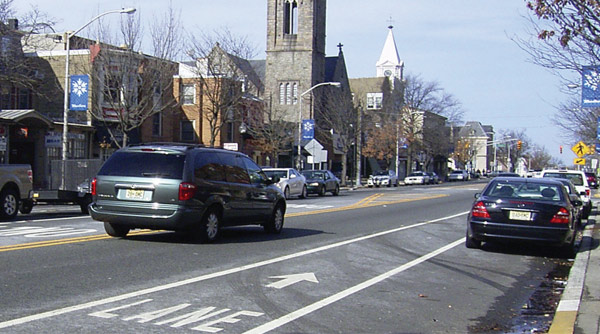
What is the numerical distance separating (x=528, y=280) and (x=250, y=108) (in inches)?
1610

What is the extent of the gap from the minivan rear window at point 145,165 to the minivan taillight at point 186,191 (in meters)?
0.18

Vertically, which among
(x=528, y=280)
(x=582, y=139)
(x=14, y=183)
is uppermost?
(x=582, y=139)

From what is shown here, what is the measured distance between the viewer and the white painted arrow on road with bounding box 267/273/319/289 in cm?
881

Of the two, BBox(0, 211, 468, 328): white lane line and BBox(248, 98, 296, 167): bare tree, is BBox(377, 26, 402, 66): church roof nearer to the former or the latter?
BBox(248, 98, 296, 167): bare tree

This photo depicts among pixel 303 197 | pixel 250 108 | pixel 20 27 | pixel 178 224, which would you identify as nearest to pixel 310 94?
pixel 250 108

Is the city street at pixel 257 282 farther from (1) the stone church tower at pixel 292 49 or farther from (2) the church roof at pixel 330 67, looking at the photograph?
(2) the church roof at pixel 330 67

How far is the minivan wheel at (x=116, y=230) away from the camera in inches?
500

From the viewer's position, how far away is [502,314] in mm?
7953

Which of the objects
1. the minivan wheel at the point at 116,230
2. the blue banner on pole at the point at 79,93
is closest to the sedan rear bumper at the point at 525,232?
the minivan wheel at the point at 116,230

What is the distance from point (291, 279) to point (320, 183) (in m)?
27.2

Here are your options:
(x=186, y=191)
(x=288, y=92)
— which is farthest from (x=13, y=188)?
(x=288, y=92)

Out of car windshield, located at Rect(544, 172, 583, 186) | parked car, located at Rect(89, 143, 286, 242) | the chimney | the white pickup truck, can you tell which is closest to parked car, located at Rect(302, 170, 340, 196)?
car windshield, located at Rect(544, 172, 583, 186)

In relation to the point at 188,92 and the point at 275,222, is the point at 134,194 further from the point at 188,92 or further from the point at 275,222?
the point at 188,92

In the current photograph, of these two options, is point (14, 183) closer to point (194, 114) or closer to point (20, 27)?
point (20, 27)
